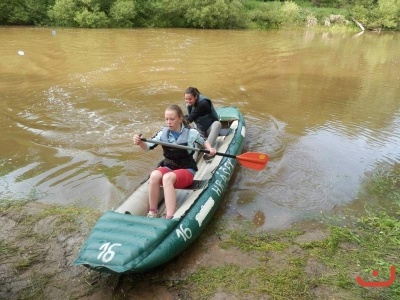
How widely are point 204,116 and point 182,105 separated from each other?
291cm

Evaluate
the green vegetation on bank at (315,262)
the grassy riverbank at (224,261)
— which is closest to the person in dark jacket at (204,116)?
the grassy riverbank at (224,261)

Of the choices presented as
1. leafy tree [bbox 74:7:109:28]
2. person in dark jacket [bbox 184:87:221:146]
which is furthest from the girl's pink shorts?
leafy tree [bbox 74:7:109:28]

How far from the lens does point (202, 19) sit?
2250 cm

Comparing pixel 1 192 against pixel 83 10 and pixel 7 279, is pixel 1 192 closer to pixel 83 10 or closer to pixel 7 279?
pixel 7 279

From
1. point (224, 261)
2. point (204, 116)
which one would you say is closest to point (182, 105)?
point (204, 116)

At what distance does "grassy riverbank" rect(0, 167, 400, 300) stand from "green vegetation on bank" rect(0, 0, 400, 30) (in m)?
19.2

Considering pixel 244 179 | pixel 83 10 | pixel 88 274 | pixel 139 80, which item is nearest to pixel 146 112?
pixel 139 80

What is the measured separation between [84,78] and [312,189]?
7386 millimetres

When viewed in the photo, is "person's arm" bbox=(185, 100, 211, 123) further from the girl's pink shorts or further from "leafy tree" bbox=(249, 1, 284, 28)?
"leafy tree" bbox=(249, 1, 284, 28)

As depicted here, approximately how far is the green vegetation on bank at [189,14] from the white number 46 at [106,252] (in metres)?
20.0

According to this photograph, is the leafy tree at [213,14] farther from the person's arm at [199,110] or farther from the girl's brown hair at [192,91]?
the girl's brown hair at [192,91]

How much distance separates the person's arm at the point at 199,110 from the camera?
5.11 meters

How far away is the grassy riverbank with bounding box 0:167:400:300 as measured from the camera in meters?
3.00

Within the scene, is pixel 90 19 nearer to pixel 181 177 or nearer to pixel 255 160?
pixel 255 160
